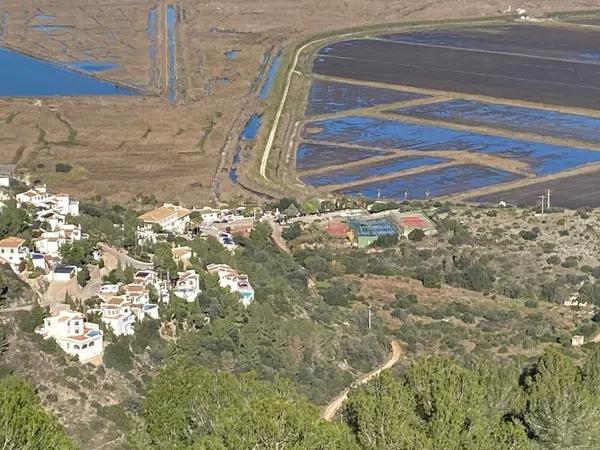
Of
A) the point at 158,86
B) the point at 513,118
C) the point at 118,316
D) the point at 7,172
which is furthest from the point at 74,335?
the point at 158,86

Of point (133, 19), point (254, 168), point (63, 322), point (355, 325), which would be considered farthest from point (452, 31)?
point (63, 322)

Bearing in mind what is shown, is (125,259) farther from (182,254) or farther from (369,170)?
(369,170)

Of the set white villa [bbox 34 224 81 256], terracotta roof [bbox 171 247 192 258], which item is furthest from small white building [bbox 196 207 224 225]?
white villa [bbox 34 224 81 256]

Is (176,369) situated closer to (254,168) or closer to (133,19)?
(254,168)

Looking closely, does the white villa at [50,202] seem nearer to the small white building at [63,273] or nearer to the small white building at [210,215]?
the small white building at [210,215]

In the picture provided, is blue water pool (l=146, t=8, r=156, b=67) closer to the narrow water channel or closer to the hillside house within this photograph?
the narrow water channel

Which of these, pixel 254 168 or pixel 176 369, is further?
pixel 254 168

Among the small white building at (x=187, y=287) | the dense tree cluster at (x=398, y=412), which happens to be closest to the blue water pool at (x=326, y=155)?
the small white building at (x=187, y=287)
